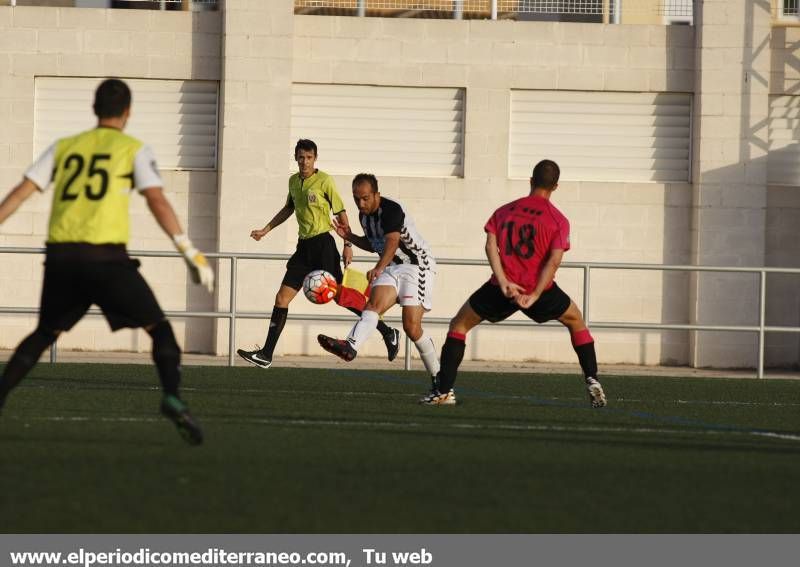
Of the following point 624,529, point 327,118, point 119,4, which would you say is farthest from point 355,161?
point 624,529

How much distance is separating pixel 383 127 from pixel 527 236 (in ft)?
35.5

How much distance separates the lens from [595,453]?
29.8 ft

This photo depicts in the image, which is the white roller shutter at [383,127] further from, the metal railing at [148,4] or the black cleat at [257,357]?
the black cleat at [257,357]

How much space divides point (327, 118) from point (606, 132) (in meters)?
3.74

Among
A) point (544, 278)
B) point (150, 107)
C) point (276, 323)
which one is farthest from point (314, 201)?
point (150, 107)

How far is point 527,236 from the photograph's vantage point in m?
11.6

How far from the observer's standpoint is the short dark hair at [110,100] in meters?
8.49

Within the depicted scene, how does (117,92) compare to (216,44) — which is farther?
(216,44)

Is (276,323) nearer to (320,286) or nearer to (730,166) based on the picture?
(320,286)

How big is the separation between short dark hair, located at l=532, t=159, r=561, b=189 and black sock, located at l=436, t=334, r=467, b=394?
125 centimetres

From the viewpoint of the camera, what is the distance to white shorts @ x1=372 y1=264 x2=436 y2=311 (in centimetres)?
1288
